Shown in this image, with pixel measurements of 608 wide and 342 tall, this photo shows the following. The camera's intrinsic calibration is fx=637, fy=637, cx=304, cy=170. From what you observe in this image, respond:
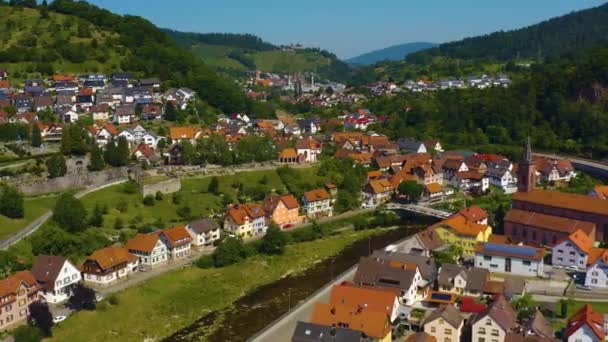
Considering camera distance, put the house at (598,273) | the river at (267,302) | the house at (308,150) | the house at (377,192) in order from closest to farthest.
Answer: the river at (267,302), the house at (598,273), the house at (377,192), the house at (308,150)

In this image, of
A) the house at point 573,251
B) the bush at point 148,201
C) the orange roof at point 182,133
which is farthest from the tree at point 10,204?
the house at point 573,251

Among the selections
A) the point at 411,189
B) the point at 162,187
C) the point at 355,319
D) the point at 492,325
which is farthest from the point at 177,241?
the point at 411,189

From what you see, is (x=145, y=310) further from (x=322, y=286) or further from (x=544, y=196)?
(x=544, y=196)

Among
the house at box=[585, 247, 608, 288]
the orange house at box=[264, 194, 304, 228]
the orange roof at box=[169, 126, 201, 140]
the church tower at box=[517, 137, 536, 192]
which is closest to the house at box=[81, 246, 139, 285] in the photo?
the orange house at box=[264, 194, 304, 228]

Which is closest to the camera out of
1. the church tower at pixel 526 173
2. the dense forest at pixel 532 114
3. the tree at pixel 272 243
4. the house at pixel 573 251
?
the house at pixel 573 251

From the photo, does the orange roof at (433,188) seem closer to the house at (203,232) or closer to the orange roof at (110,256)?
the house at (203,232)

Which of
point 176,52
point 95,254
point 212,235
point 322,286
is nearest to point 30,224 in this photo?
point 95,254

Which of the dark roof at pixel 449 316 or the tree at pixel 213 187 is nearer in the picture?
the dark roof at pixel 449 316
